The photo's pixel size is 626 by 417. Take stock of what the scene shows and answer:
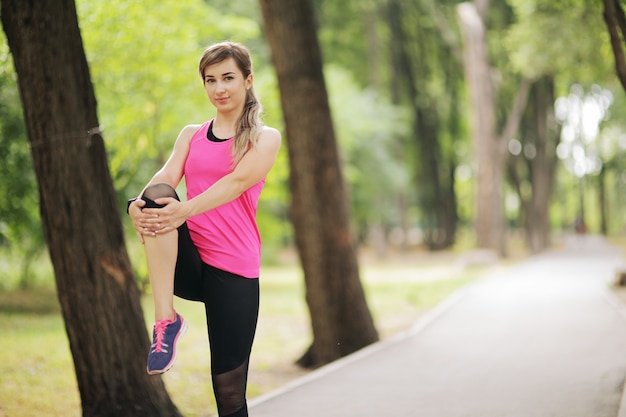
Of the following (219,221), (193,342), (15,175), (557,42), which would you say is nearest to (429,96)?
(557,42)

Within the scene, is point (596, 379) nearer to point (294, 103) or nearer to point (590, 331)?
point (590, 331)

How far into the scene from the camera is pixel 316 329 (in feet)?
36.6

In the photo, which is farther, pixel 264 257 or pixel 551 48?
pixel 264 257

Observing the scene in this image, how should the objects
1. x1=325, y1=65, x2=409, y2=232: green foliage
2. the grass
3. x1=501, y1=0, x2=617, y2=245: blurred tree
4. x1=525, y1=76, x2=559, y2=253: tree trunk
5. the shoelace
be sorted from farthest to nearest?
x1=525, y1=76, x2=559, y2=253: tree trunk < x1=325, y1=65, x2=409, y2=232: green foliage < x1=501, y1=0, x2=617, y2=245: blurred tree < the grass < the shoelace

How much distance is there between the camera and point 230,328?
156 inches

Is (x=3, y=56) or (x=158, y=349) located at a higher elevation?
(x=3, y=56)

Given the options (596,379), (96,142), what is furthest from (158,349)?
(596,379)

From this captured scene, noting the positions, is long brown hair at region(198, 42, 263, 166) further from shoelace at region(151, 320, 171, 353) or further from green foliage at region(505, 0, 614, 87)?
green foliage at region(505, 0, 614, 87)

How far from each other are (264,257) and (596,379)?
101ft

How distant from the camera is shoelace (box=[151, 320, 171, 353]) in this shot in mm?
3852

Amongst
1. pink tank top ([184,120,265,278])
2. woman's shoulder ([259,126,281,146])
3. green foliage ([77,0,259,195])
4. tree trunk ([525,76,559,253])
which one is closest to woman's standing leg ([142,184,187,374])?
pink tank top ([184,120,265,278])

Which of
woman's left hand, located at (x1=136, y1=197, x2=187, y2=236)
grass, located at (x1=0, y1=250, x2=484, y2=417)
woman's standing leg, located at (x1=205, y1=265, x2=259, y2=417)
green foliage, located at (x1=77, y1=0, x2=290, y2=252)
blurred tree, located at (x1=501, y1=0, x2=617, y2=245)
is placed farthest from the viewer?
blurred tree, located at (x1=501, y1=0, x2=617, y2=245)

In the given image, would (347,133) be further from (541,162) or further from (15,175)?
(15,175)

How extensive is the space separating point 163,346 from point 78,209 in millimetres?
2402
